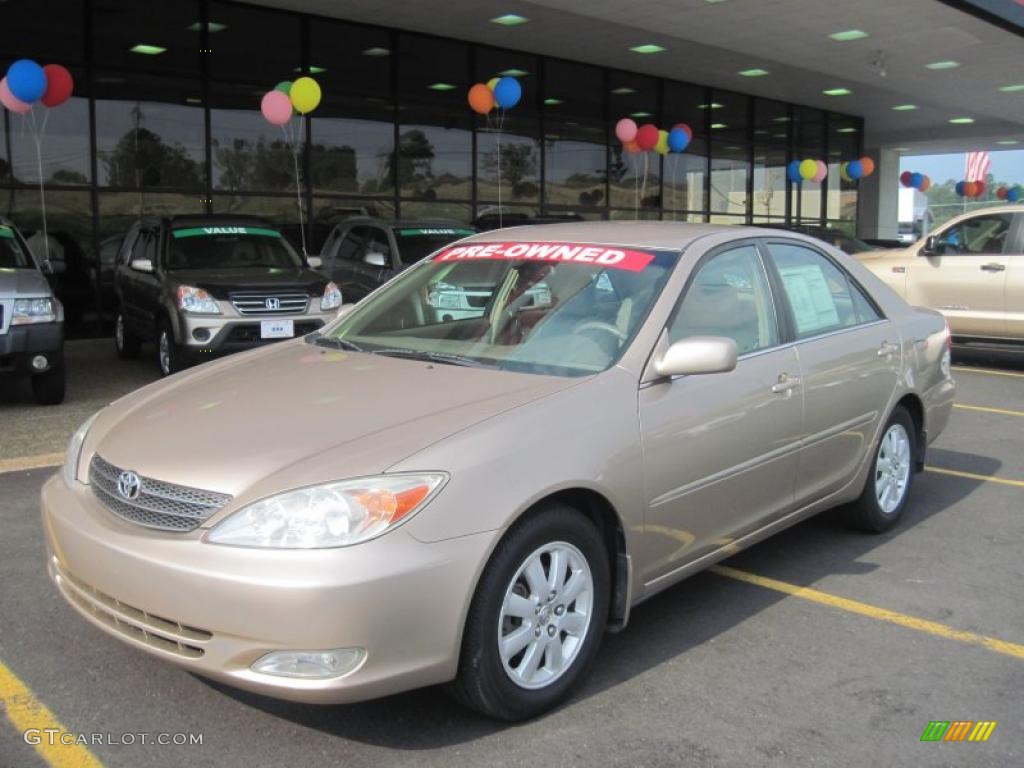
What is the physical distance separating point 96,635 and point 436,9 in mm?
12678

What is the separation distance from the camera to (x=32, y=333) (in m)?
7.80

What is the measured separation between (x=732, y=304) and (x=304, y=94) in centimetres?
974

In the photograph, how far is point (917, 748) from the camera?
2.99 m

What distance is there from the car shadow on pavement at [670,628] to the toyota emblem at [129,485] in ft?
2.56

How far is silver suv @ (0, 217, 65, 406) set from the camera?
7723mm

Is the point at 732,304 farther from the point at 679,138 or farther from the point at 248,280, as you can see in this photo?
the point at 679,138

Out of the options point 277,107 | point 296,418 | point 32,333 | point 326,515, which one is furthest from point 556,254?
point 277,107

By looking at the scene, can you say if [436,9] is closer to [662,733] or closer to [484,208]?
[484,208]

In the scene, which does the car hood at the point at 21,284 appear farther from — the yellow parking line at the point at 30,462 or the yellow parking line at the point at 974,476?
the yellow parking line at the point at 974,476

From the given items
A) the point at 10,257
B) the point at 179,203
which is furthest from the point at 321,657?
the point at 179,203

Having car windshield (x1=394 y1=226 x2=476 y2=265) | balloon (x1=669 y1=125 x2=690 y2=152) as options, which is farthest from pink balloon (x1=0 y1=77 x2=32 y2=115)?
balloon (x1=669 y1=125 x2=690 y2=152)

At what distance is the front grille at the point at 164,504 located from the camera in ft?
9.21

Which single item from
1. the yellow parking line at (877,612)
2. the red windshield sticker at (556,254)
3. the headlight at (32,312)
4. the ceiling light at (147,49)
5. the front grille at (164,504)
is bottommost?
the yellow parking line at (877,612)

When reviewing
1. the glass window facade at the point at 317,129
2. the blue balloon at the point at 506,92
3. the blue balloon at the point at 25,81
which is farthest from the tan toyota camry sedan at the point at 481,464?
the blue balloon at the point at 506,92
